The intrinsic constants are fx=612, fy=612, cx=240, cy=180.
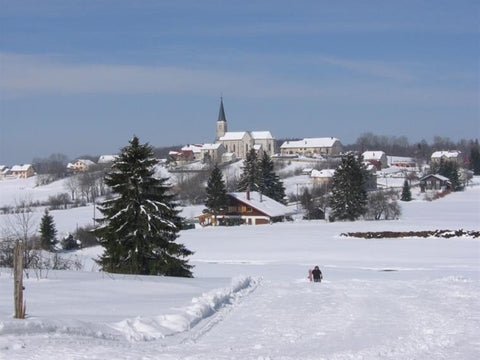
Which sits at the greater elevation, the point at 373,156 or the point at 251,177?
the point at 373,156

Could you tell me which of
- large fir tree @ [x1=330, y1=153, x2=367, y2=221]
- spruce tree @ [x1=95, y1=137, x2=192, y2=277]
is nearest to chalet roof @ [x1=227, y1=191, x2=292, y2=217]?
large fir tree @ [x1=330, y1=153, x2=367, y2=221]

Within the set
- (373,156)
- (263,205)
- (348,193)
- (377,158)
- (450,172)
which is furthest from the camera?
(373,156)

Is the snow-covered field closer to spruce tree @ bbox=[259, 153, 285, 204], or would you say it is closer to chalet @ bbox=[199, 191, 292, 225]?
chalet @ bbox=[199, 191, 292, 225]

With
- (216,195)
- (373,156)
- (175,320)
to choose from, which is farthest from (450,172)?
(175,320)

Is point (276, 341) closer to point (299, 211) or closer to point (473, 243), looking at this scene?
point (473, 243)

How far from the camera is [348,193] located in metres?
67.9

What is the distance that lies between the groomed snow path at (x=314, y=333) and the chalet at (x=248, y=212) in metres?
56.1

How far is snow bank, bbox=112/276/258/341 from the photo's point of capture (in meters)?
10.3

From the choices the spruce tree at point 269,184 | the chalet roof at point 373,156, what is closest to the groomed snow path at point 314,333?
the spruce tree at point 269,184

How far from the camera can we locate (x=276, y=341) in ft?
33.9

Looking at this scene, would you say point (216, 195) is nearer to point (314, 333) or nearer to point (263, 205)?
point (263, 205)

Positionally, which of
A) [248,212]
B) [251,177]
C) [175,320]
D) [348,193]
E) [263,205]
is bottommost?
[175,320]

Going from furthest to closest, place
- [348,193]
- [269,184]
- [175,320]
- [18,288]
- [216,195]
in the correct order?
[269,184] → [216,195] → [348,193] → [175,320] → [18,288]

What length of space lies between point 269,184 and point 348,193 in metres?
21.7
